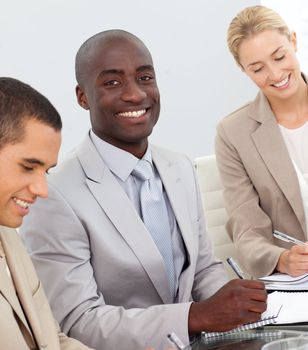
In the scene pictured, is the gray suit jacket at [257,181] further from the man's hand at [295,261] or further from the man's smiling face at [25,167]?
the man's smiling face at [25,167]

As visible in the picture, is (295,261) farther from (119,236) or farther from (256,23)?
(256,23)

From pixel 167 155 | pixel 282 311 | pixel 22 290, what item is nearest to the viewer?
pixel 22 290

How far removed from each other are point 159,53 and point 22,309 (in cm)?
305

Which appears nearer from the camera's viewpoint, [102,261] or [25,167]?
[25,167]

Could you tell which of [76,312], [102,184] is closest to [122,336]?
[76,312]

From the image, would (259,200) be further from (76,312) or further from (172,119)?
(172,119)

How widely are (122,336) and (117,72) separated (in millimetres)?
713

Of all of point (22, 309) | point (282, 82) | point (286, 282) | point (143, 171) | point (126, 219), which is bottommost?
point (286, 282)

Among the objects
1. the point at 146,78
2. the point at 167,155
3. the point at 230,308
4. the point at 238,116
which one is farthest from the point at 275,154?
the point at 230,308

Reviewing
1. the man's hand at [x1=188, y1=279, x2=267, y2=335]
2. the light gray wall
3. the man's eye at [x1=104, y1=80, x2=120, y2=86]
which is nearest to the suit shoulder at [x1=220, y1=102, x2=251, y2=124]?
the man's eye at [x1=104, y1=80, x2=120, y2=86]

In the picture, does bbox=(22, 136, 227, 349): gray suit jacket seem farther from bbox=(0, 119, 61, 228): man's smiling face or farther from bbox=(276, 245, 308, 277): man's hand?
bbox=(0, 119, 61, 228): man's smiling face

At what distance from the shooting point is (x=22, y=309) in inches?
65.5

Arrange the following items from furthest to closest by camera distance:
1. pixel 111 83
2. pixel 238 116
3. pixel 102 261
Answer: pixel 238 116 → pixel 111 83 → pixel 102 261

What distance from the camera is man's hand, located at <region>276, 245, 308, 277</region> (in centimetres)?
212
